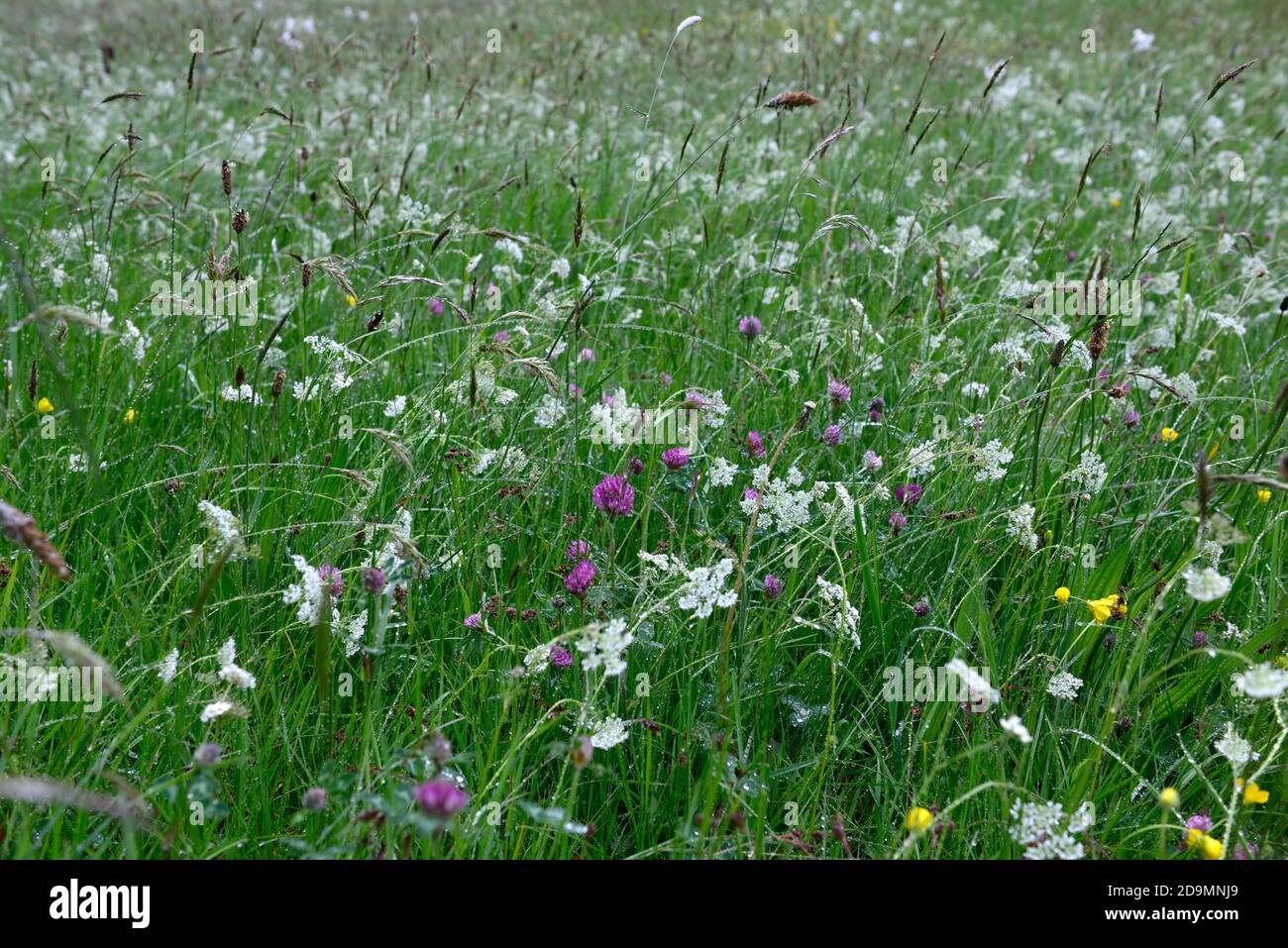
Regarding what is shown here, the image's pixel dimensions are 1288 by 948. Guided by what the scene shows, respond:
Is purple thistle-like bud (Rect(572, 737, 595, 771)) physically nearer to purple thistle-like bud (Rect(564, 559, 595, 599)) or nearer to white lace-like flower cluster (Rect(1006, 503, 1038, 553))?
purple thistle-like bud (Rect(564, 559, 595, 599))

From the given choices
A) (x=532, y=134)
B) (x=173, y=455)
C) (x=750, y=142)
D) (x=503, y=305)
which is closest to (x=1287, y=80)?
(x=750, y=142)

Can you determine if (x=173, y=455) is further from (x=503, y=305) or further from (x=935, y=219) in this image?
(x=935, y=219)

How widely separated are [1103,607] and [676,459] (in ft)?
3.11

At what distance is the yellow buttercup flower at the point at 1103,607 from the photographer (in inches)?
80.4

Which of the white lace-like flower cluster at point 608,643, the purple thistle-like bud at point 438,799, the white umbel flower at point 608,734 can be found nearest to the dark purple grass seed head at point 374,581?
the white lace-like flower cluster at point 608,643

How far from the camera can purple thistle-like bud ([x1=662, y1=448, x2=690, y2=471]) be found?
235cm

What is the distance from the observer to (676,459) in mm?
2355

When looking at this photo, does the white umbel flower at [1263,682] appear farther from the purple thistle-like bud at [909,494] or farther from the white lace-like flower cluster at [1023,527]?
the purple thistle-like bud at [909,494]

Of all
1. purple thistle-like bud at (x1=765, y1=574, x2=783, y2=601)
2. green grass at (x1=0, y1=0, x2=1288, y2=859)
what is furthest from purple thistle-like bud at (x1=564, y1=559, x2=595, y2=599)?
purple thistle-like bud at (x1=765, y1=574, x2=783, y2=601)

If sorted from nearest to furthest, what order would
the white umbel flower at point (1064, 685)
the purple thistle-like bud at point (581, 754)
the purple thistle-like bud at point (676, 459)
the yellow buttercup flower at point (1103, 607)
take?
the purple thistle-like bud at point (581, 754) < the white umbel flower at point (1064, 685) < the yellow buttercup flower at point (1103, 607) < the purple thistle-like bud at point (676, 459)

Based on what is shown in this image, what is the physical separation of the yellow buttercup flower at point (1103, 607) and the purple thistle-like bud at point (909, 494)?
493 millimetres

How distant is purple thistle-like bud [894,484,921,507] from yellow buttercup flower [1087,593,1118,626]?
1.62 ft

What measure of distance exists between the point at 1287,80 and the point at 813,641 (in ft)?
26.7

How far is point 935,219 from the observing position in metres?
4.82
